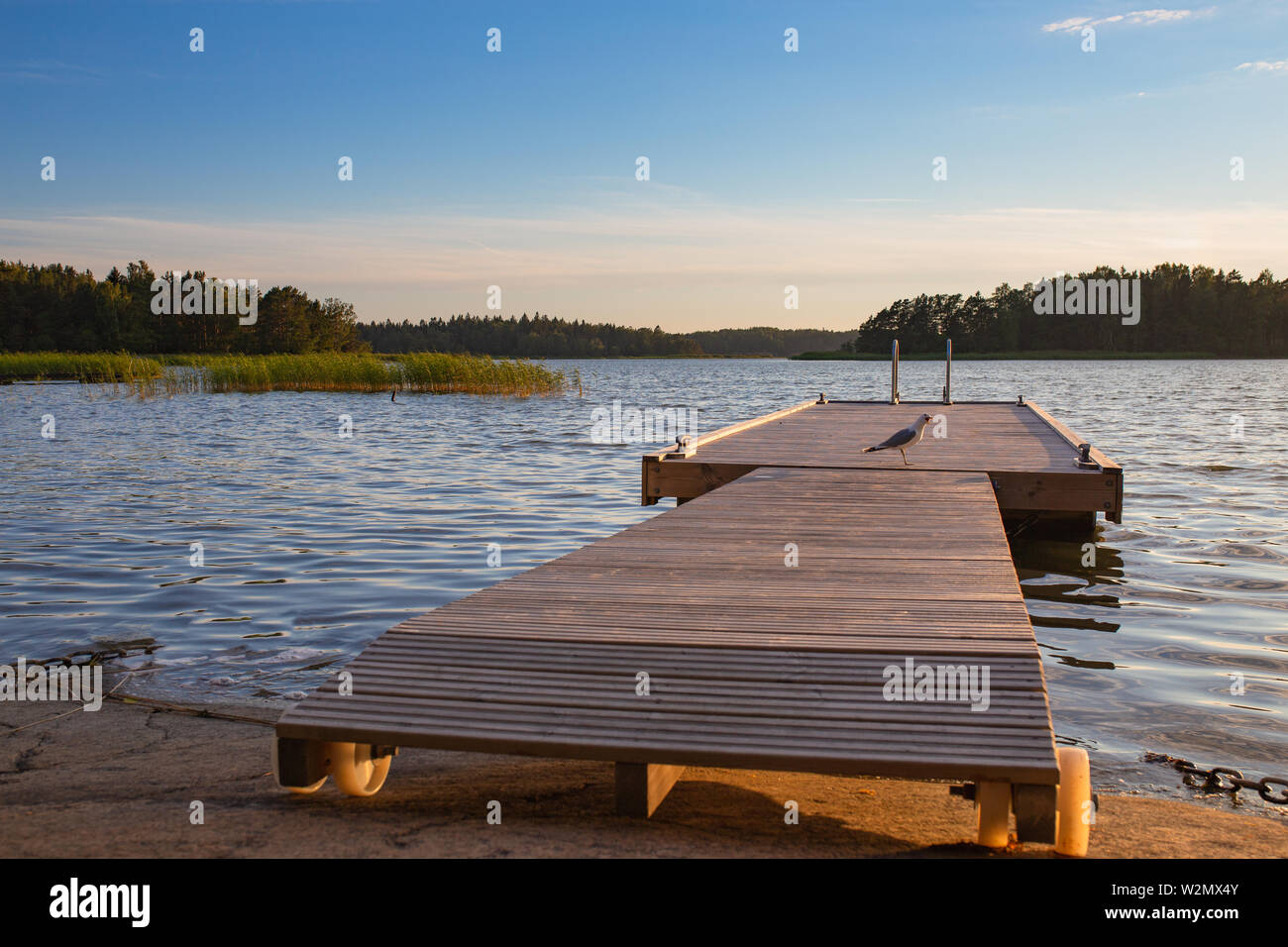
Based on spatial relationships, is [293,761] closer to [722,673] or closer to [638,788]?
[638,788]

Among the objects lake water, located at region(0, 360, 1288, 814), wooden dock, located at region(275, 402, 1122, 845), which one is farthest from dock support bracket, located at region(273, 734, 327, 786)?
lake water, located at region(0, 360, 1288, 814)

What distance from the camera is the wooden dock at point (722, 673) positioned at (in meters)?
3.01

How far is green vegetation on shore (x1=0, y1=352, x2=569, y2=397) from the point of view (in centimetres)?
3525

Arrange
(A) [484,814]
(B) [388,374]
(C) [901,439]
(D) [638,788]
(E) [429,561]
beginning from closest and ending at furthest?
1. (D) [638,788]
2. (A) [484,814]
3. (E) [429,561]
4. (C) [901,439]
5. (B) [388,374]

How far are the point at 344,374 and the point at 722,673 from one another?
3828 cm

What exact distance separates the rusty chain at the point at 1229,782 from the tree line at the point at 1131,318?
10636 centimetres

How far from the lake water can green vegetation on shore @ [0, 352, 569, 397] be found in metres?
12.6

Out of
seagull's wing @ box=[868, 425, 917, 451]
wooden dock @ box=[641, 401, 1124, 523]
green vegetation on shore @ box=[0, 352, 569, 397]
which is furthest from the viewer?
green vegetation on shore @ box=[0, 352, 569, 397]

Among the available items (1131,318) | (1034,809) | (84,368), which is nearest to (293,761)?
(1034,809)

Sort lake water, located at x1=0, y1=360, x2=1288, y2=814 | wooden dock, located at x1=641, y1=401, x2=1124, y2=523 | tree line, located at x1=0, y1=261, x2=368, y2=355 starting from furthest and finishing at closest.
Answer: tree line, located at x1=0, y1=261, x2=368, y2=355, wooden dock, located at x1=641, y1=401, x2=1124, y2=523, lake water, located at x1=0, y1=360, x2=1288, y2=814

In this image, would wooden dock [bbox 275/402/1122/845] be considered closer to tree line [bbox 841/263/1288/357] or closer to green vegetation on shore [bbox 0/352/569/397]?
green vegetation on shore [bbox 0/352/569/397]

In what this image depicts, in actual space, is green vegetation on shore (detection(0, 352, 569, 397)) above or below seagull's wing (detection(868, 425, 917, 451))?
above

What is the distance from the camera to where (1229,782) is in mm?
4473
